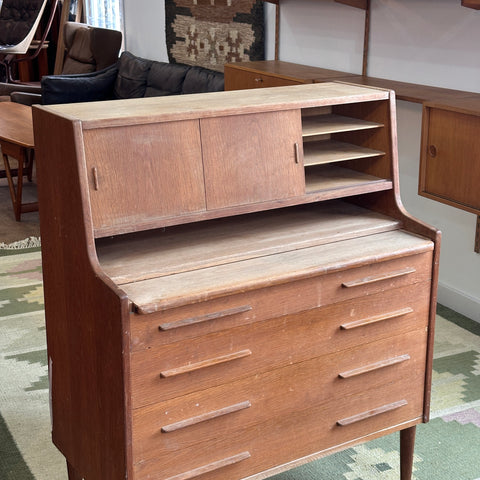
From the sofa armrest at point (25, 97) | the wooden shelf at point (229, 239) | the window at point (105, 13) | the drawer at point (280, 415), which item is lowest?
the drawer at point (280, 415)

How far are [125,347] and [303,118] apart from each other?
1.01m

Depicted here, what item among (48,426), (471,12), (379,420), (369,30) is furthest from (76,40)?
(379,420)

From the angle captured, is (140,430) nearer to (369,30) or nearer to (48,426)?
(48,426)

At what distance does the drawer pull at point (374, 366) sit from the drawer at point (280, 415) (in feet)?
0.04

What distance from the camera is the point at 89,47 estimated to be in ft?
23.2

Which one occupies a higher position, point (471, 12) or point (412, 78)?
point (471, 12)

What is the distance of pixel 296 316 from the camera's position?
2.04m

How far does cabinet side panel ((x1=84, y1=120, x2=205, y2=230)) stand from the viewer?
6.12 ft

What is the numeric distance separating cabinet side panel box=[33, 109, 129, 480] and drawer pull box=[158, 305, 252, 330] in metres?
0.11

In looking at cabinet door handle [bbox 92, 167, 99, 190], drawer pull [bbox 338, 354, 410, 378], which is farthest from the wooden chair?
drawer pull [bbox 338, 354, 410, 378]

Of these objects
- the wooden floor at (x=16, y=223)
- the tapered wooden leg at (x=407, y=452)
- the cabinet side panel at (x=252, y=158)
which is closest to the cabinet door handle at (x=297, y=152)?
the cabinet side panel at (x=252, y=158)

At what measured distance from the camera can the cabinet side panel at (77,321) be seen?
72.2 inches

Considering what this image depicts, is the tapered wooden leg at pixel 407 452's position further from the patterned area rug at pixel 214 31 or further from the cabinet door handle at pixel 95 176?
the patterned area rug at pixel 214 31

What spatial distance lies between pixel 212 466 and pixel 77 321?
0.52m
